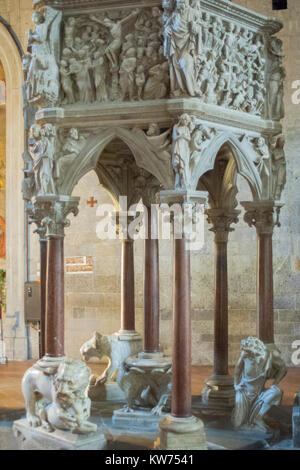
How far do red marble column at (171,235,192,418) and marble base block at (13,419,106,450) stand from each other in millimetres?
854

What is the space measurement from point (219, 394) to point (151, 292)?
1645mm

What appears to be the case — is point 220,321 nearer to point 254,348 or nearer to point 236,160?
point 254,348

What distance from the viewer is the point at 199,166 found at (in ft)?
23.4

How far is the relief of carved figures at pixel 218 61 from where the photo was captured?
689cm

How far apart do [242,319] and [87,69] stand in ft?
23.7

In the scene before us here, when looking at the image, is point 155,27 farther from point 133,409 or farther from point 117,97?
point 133,409

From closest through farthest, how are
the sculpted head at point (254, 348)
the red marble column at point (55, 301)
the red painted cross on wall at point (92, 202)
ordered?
the red marble column at point (55, 301), the sculpted head at point (254, 348), the red painted cross on wall at point (92, 202)

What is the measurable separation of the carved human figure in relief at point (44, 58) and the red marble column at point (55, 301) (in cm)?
161

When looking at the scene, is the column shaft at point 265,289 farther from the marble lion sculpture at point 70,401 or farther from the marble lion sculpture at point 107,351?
the marble lion sculpture at point 70,401

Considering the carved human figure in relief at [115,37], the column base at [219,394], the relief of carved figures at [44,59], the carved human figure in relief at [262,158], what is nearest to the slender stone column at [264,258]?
the carved human figure in relief at [262,158]

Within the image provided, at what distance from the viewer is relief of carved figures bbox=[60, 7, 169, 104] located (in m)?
7.12

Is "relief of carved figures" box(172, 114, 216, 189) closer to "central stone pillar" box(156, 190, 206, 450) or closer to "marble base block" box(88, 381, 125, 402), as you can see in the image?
"central stone pillar" box(156, 190, 206, 450)

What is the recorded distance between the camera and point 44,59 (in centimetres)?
733
